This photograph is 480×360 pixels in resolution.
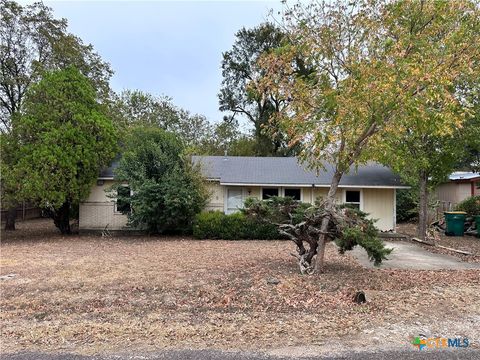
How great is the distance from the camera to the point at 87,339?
4.43 metres

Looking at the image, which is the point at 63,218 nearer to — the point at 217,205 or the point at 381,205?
the point at 217,205

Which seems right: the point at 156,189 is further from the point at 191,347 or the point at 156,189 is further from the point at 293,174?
the point at 191,347

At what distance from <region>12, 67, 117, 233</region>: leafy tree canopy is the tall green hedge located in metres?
4.84

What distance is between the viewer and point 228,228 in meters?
15.5

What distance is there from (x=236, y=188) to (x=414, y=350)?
13.7 meters

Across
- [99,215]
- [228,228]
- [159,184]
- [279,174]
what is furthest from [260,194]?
[99,215]

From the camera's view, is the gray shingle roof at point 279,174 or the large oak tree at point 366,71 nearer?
the large oak tree at point 366,71

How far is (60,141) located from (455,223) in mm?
16515

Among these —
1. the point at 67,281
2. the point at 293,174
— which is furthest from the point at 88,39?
the point at 67,281

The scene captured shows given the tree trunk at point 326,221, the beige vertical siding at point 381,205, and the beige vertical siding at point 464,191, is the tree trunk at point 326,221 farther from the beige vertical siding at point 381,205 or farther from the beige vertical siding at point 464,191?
the beige vertical siding at point 464,191

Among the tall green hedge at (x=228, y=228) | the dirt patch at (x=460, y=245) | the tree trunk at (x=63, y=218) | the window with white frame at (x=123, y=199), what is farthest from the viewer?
the tree trunk at (x=63, y=218)

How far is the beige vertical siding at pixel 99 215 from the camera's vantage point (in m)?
17.7

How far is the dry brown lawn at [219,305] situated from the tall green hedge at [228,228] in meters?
5.30

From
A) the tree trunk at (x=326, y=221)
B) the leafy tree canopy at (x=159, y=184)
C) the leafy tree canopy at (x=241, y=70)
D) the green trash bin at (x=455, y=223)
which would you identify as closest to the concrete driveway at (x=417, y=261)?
the tree trunk at (x=326, y=221)
